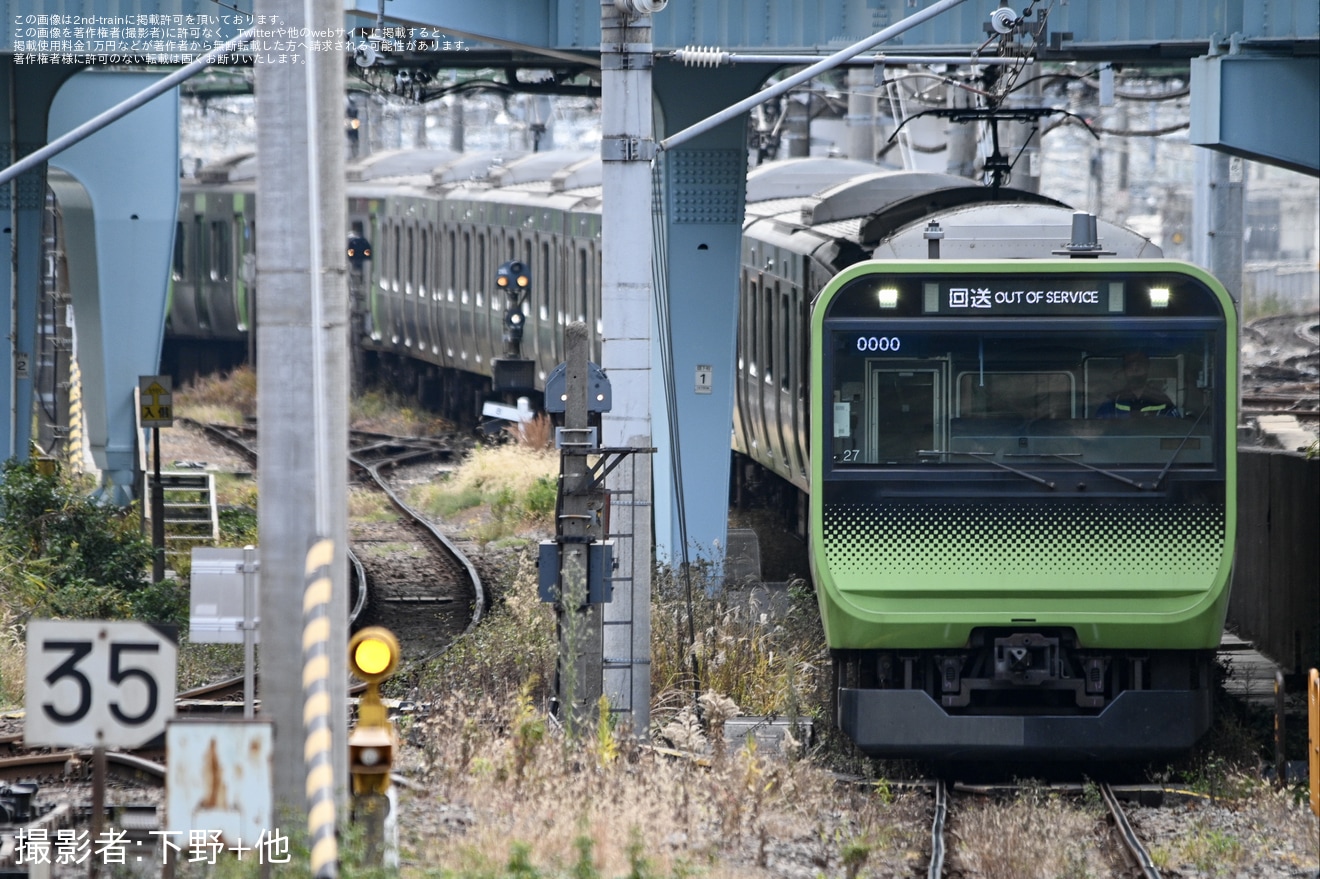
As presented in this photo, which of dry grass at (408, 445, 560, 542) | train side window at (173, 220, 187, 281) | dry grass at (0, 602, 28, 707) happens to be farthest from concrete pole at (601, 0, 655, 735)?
train side window at (173, 220, 187, 281)

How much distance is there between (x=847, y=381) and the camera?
10.7 meters

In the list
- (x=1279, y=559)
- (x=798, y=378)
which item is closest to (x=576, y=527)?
(x=798, y=378)

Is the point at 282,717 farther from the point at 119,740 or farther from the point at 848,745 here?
the point at 848,745

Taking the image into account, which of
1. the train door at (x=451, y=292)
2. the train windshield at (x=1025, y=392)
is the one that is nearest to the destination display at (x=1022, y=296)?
the train windshield at (x=1025, y=392)

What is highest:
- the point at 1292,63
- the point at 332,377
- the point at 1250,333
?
the point at 1292,63

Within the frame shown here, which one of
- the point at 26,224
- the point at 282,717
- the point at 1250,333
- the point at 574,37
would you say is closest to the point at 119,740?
the point at 282,717

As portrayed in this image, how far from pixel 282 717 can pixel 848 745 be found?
16.2 ft

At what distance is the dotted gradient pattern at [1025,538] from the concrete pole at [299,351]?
3818 millimetres

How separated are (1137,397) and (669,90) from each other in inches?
263

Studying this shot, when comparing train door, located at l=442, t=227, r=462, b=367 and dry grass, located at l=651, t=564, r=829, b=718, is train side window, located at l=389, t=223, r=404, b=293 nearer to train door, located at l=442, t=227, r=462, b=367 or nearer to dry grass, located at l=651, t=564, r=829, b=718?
train door, located at l=442, t=227, r=462, b=367

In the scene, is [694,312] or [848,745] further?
[694,312]

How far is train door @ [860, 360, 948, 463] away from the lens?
10656 millimetres

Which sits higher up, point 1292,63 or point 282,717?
point 1292,63

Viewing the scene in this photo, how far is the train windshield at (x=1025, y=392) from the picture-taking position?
34.8 feet
